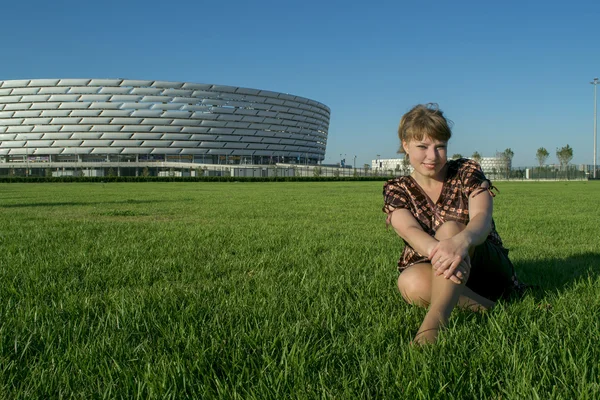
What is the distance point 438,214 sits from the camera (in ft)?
8.86

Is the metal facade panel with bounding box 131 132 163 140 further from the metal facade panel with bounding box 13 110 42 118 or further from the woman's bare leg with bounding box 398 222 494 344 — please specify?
the woman's bare leg with bounding box 398 222 494 344

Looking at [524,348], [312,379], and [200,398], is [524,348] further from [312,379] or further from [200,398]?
[200,398]

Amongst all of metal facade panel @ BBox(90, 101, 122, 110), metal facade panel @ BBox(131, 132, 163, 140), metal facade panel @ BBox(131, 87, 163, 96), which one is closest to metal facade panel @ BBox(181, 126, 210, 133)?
metal facade panel @ BBox(131, 132, 163, 140)

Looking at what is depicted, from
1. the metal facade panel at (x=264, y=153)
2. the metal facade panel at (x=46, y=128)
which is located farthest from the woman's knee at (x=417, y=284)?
the metal facade panel at (x=264, y=153)

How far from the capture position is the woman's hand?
2.14 meters

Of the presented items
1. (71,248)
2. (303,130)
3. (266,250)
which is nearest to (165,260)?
(266,250)

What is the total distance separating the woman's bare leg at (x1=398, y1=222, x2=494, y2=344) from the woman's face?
0.33 m

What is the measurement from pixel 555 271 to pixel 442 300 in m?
2.00

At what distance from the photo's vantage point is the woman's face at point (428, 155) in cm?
258

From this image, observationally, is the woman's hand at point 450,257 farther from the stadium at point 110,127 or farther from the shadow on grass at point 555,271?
the stadium at point 110,127

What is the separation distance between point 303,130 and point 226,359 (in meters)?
98.7

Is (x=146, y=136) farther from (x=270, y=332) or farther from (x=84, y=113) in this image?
(x=270, y=332)

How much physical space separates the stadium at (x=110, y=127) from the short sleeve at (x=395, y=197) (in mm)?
76959

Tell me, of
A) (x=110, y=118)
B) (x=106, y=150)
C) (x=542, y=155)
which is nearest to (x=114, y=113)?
(x=110, y=118)
